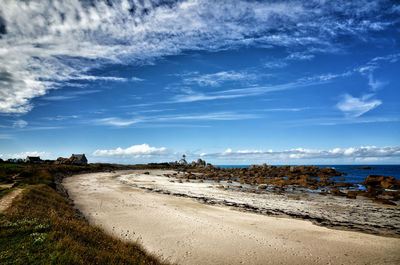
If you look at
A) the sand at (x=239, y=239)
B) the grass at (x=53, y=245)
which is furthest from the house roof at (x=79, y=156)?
the grass at (x=53, y=245)

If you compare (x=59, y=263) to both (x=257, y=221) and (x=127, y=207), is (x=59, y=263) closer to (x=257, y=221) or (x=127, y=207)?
(x=257, y=221)

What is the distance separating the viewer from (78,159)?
9700cm

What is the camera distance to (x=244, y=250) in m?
12.6

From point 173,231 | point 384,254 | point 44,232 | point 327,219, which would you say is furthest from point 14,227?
point 327,219

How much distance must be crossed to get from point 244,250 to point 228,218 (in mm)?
6536

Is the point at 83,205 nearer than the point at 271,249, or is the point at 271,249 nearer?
A: the point at 271,249

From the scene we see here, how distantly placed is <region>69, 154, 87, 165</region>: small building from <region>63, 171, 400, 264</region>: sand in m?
87.3

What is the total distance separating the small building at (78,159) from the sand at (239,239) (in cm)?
8730

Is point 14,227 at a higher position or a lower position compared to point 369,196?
higher

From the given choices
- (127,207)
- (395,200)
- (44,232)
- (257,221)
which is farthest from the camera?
(395,200)

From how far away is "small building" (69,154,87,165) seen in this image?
94.8m

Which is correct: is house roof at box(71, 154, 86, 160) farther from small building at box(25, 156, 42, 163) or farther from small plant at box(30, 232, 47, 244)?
small plant at box(30, 232, 47, 244)

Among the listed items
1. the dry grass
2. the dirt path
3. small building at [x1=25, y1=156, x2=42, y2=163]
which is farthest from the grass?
small building at [x1=25, y1=156, x2=42, y2=163]

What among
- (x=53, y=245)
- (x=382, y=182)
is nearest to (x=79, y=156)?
(x=53, y=245)
